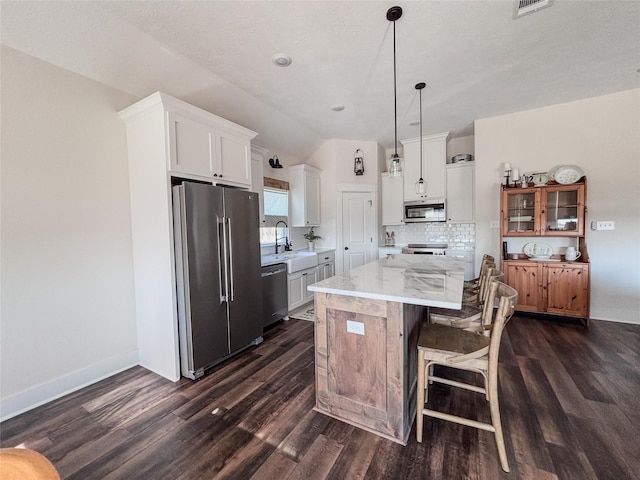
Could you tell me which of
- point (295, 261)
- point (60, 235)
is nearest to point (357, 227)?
point (295, 261)

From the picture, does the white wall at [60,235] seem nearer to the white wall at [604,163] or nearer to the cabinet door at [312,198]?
the cabinet door at [312,198]

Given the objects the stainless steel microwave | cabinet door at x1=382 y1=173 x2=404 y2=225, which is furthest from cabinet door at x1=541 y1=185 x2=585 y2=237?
cabinet door at x1=382 y1=173 x2=404 y2=225

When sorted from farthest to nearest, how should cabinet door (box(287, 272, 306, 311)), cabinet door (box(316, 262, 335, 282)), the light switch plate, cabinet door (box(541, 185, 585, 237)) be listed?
cabinet door (box(316, 262, 335, 282))
cabinet door (box(287, 272, 306, 311))
cabinet door (box(541, 185, 585, 237))
the light switch plate

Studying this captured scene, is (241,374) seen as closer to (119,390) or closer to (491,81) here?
(119,390)

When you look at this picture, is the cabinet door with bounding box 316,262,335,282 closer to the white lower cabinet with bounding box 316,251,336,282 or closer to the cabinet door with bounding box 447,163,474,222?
the white lower cabinet with bounding box 316,251,336,282

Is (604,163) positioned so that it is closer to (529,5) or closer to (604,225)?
(604,225)

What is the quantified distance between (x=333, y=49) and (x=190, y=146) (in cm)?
159

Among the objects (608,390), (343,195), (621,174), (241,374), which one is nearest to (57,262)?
(241,374)

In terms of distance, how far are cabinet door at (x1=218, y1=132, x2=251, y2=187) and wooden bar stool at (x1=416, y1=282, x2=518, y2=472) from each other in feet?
7.79

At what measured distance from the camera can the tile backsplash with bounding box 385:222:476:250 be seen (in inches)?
193

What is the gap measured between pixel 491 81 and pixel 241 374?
4155mm

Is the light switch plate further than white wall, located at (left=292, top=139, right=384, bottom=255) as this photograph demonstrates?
No

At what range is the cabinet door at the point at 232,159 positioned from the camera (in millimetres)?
2771

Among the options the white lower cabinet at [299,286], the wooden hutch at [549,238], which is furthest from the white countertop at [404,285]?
the wooden hutch at [549,238]
